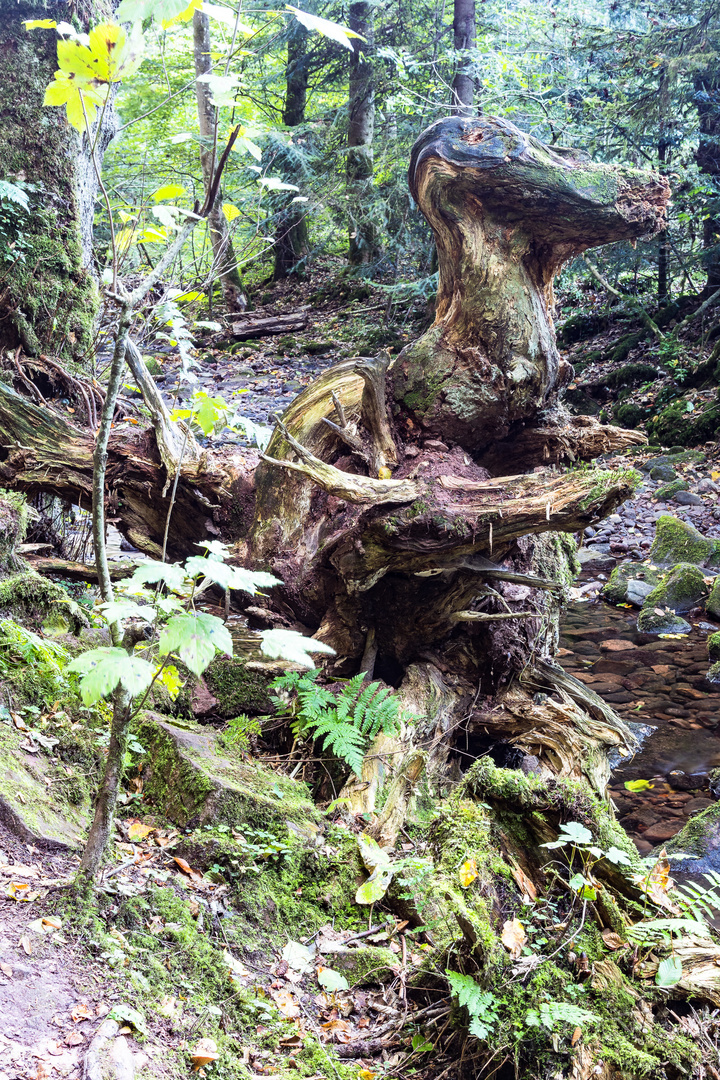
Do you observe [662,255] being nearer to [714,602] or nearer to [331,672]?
[714,602]

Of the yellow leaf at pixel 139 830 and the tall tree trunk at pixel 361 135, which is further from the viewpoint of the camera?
the tall tree trunk at pixel 361 135

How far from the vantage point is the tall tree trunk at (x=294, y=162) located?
14.3 m

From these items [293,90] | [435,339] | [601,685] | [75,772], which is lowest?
[601,685]

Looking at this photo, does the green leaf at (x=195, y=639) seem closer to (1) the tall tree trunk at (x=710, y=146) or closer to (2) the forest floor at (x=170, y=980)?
(2) the forest floor at (x=170, y=980)

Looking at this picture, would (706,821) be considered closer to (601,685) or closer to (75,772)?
(601,685)

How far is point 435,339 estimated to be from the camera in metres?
4.52

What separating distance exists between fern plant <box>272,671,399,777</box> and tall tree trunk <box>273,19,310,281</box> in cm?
1178

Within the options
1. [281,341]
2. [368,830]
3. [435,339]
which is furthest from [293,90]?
[368,830]

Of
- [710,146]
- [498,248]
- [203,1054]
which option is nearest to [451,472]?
[498,248]

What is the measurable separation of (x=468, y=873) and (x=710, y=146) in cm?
1425

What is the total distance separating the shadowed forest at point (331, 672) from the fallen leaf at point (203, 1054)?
14 mm

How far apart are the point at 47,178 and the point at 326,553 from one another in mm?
3876

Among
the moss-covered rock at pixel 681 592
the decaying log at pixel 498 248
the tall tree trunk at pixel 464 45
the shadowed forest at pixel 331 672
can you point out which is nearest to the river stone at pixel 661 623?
the shadowed forest at pixel 331 672

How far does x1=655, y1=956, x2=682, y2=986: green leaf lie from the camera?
2379 mm
